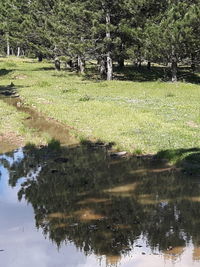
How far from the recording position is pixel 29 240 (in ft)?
34.2

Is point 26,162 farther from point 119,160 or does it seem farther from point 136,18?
point 136,18

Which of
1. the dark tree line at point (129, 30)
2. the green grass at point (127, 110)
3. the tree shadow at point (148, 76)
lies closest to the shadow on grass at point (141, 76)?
the tree shadow at point (148, 76)

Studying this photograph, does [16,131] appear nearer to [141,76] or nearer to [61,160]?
[61,160]

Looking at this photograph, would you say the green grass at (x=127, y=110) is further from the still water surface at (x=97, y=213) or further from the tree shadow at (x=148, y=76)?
the tree shadow at (x=148, y=76)

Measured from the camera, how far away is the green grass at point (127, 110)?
20828 millimetres

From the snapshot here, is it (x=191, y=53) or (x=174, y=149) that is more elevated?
(x=191, y=53)

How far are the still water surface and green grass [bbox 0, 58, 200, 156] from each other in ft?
10.1

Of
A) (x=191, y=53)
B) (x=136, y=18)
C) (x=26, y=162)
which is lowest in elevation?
(x=26, y=162)

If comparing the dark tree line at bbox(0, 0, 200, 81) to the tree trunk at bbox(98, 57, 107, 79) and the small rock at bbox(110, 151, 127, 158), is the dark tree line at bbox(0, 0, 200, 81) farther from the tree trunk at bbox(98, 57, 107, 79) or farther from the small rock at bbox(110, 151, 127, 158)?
the small rock at bbox(110, 151, 127, 158)

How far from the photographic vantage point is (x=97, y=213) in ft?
39.9

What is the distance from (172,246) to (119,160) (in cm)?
844

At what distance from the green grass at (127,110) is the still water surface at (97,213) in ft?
10.1

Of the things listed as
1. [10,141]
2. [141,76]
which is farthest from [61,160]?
[141,76]

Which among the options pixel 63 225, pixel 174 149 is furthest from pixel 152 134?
pixel 63 225
